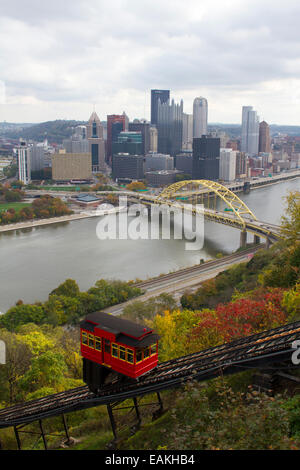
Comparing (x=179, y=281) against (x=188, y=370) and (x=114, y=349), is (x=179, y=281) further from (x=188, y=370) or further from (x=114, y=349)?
(x=188, y=370)

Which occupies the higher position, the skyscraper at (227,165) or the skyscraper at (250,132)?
the skyscraper at (250,132)

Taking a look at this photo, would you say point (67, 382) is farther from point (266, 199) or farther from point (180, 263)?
point (266, 199)

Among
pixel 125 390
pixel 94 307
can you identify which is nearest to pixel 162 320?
pixel 125 390

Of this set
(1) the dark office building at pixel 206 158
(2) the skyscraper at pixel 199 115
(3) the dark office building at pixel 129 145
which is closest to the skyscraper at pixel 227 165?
(1) the dark office building at pixel 206 158

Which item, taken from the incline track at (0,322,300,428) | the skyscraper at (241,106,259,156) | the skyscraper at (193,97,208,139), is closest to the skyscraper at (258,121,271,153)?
the skyscraper at (241,106,259,156)

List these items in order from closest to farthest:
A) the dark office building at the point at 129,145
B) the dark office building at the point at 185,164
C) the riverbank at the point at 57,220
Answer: the riverbank at the point at 57,220 → the dark office building at the point at 185,164 → the dark office building at the point at 129,145

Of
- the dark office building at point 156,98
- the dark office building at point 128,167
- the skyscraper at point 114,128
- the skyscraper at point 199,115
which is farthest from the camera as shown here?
the dark office building at point 156,98

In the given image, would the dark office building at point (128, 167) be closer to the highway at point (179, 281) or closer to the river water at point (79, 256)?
the river water at point (79, 256)

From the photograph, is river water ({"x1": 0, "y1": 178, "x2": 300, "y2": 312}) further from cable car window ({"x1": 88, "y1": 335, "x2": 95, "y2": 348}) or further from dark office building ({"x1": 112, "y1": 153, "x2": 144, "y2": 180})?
dark office building ({"x1": 112, "y1": 153, "x2": 144, "y2": 180})
